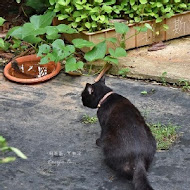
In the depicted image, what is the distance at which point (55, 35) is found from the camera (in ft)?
16.0

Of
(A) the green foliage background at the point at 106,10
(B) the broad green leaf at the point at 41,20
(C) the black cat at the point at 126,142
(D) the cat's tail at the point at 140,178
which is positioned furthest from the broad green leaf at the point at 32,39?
(D) the cat's tail at the point at 140,178

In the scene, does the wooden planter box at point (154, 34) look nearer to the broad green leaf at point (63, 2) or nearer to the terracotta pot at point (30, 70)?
the broad green leaf at point (63, 2)

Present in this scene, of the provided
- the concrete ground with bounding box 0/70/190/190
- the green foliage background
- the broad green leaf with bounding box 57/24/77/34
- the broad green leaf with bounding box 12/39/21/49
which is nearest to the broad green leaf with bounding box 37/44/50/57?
the broad green leaf with bounding box 57/24/77/34

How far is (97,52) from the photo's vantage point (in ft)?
15.5

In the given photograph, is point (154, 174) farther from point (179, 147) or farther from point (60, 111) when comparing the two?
point (60, 111)

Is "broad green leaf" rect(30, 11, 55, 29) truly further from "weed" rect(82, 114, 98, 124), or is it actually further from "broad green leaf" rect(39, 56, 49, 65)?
"weed" rect(82, 114, 98, 124)

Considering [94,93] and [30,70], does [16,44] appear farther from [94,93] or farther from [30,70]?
[94,93]

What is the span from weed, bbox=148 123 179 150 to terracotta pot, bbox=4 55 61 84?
1.57 meters

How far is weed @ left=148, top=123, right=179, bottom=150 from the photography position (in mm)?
3570

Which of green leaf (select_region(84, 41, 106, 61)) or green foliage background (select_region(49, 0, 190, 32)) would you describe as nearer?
green leaf (select_region(84, 41, 106, 61))

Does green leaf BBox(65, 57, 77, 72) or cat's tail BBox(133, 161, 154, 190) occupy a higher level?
green leaf BBox(65, 57, 77, 72)

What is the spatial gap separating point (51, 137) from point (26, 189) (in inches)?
29.8

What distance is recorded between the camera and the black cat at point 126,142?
118 inches

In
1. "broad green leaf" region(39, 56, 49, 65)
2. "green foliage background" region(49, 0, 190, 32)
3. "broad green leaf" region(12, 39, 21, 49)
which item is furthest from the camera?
"broad green leaf" region(12, 39, 21, 49)
